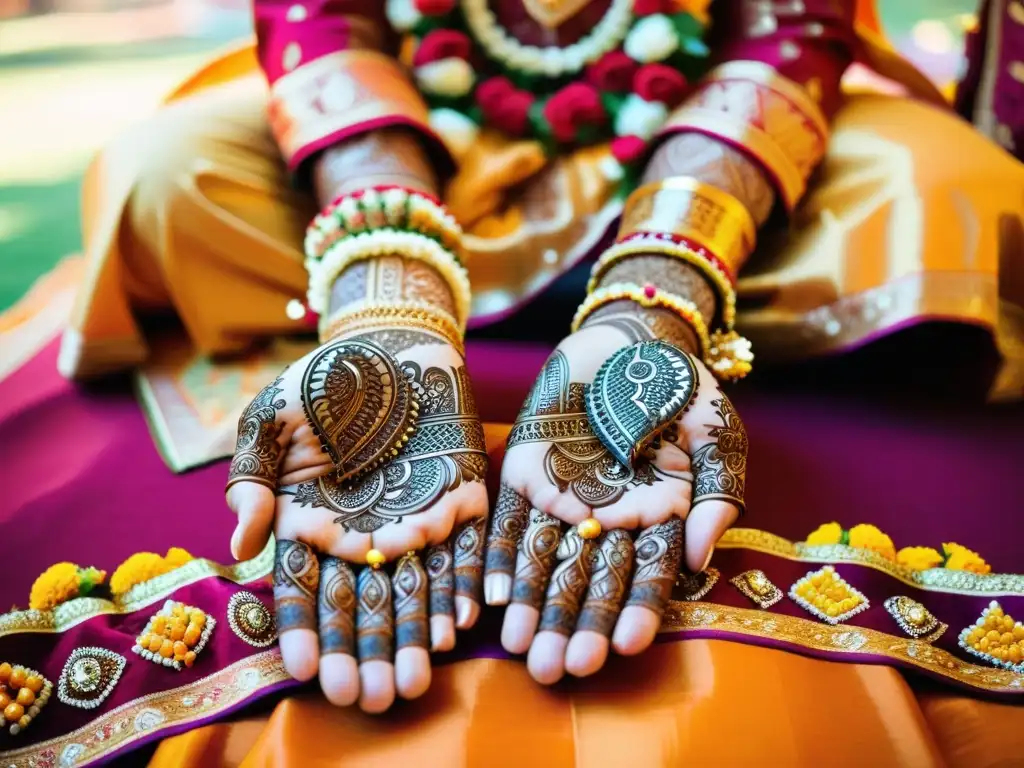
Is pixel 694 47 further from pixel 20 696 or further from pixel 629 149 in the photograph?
pixel 20 696

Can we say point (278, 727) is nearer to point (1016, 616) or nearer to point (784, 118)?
point (1016, 616)

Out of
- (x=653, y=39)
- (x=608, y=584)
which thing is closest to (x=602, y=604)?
(x=608, y=584)

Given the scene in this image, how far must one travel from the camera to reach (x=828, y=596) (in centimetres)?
89

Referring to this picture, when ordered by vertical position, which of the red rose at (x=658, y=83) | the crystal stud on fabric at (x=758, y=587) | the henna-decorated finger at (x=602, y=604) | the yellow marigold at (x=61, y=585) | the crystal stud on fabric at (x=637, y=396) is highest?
the red rose at (x=658, y=83)

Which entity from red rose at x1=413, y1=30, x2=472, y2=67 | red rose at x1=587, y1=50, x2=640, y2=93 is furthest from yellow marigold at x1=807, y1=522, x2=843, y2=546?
red rose at x1=413, y1=30, x2=472, y2=67

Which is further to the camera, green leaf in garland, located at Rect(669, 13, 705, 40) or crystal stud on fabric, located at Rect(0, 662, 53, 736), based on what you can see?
green leaf in garland, located at Rect(669, 13, 705, 40)

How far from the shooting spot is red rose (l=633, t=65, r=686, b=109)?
1.27m

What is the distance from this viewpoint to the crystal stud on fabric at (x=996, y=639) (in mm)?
869

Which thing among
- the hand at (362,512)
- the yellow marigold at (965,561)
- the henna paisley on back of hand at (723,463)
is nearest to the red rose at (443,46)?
the hand at (362,512)

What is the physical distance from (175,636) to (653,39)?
929 millimetres

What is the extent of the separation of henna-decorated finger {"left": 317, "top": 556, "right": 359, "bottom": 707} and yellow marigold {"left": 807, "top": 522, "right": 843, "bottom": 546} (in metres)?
0.48

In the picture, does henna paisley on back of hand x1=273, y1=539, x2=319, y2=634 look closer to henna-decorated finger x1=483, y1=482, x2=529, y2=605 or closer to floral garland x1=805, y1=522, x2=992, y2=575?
henna-decorated finger x1=483, y1=482, x2=529, y2=605

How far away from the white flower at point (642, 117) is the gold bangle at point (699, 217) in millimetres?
126

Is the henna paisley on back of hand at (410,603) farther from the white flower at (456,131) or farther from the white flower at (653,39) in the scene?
the white flower at (653,39)
